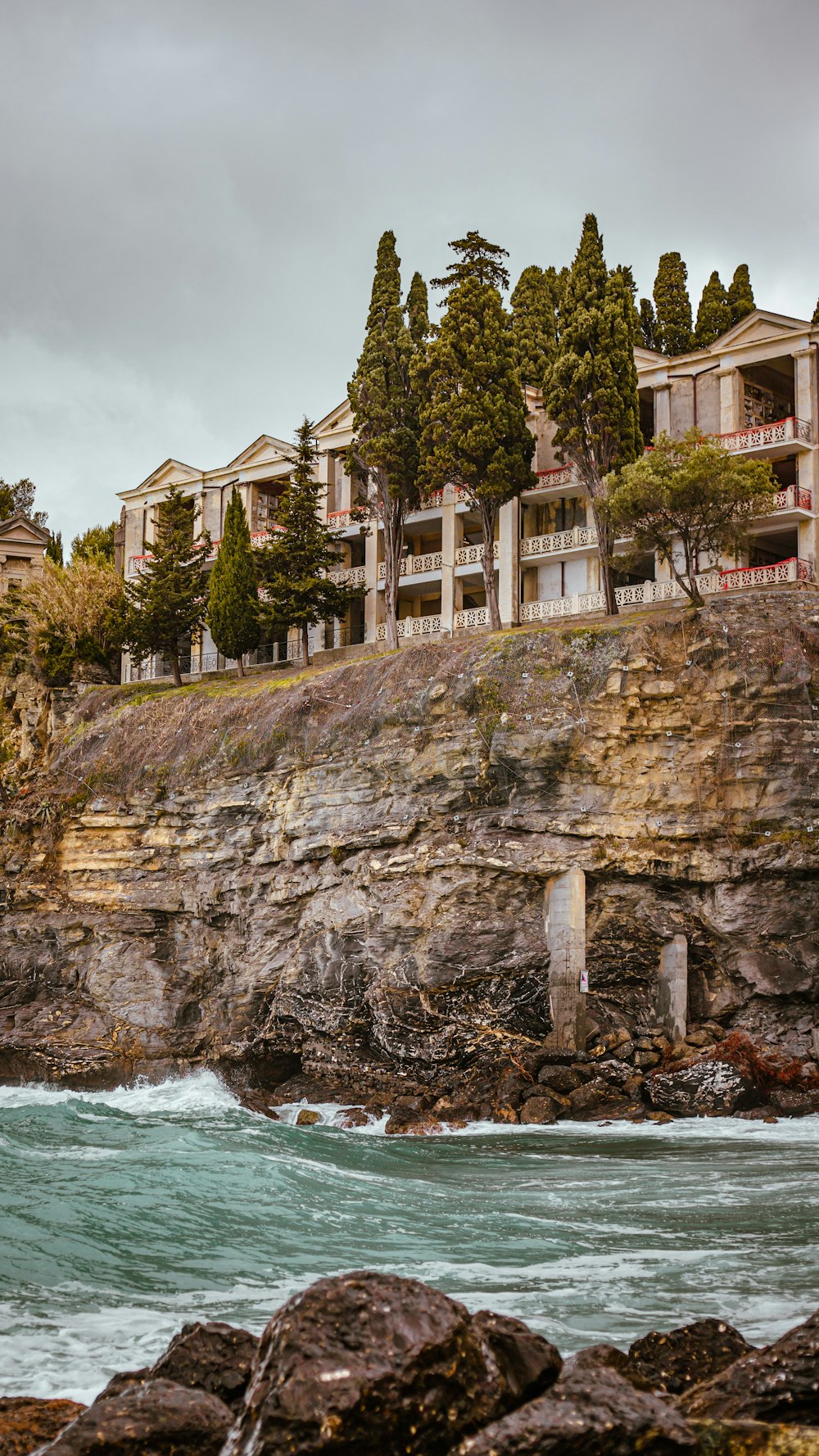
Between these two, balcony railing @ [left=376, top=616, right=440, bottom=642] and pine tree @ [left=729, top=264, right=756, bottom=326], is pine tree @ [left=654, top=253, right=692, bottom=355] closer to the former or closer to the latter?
pine tree @ [left=729, top=264, right=756, bottom=326]

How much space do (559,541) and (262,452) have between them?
15171 mm

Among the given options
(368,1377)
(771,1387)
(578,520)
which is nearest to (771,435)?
(578,520)

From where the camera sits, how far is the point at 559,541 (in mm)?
42969

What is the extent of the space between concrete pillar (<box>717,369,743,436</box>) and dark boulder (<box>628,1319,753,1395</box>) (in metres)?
35.4

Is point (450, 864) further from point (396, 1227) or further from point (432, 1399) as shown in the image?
point (432, 1399)

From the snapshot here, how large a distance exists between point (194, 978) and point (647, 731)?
1468 cm

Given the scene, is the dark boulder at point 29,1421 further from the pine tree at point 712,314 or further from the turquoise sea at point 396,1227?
the pine tree at point 712,314

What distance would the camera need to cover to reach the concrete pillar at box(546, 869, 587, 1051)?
2966 cm

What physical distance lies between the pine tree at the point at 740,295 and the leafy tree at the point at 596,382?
12803mm

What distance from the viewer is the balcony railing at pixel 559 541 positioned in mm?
42375

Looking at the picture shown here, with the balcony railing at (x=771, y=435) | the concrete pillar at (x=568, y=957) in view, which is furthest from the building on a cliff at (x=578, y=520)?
the concrete pillar at (x=568, y=957)

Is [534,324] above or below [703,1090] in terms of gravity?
above

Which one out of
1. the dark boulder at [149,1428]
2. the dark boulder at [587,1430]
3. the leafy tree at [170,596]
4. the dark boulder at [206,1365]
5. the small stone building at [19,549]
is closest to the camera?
the dark boulder at [587,1430]

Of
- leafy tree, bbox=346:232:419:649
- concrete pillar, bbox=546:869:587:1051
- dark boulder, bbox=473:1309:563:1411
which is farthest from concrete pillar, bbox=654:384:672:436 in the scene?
dark boulder, bbox=473:1309:563:1411
